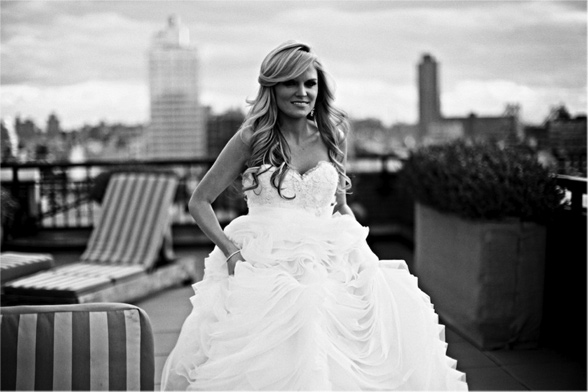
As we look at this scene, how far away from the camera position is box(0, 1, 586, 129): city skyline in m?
8.02

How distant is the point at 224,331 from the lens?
2467mm

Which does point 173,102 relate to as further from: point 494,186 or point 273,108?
point 273,108

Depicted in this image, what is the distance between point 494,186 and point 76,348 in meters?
3.08

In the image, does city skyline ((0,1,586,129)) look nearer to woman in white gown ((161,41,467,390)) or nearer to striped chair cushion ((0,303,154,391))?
woman in white gown ((161,41,467,390))

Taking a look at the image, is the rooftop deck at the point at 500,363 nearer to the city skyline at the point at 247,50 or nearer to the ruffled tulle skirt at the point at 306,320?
the ruffled tulle skirt at the point at 306,320

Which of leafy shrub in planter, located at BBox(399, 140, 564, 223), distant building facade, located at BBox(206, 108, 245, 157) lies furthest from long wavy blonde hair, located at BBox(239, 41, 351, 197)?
distant building facade, located at BBox(206, 108, 245, 157)

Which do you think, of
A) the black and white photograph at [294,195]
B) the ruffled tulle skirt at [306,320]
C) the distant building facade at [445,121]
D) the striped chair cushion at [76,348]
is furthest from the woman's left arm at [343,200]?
the distant building facade at [445,121]

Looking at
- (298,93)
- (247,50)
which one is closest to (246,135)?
(298,93)

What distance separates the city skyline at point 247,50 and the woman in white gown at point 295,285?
5152 mm

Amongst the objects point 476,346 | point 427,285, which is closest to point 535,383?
point 476,346

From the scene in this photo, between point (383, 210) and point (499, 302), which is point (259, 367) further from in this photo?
point (383, 210)

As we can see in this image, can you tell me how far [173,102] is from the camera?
9.15m

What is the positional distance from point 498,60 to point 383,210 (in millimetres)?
2438

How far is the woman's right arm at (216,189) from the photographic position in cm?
270
